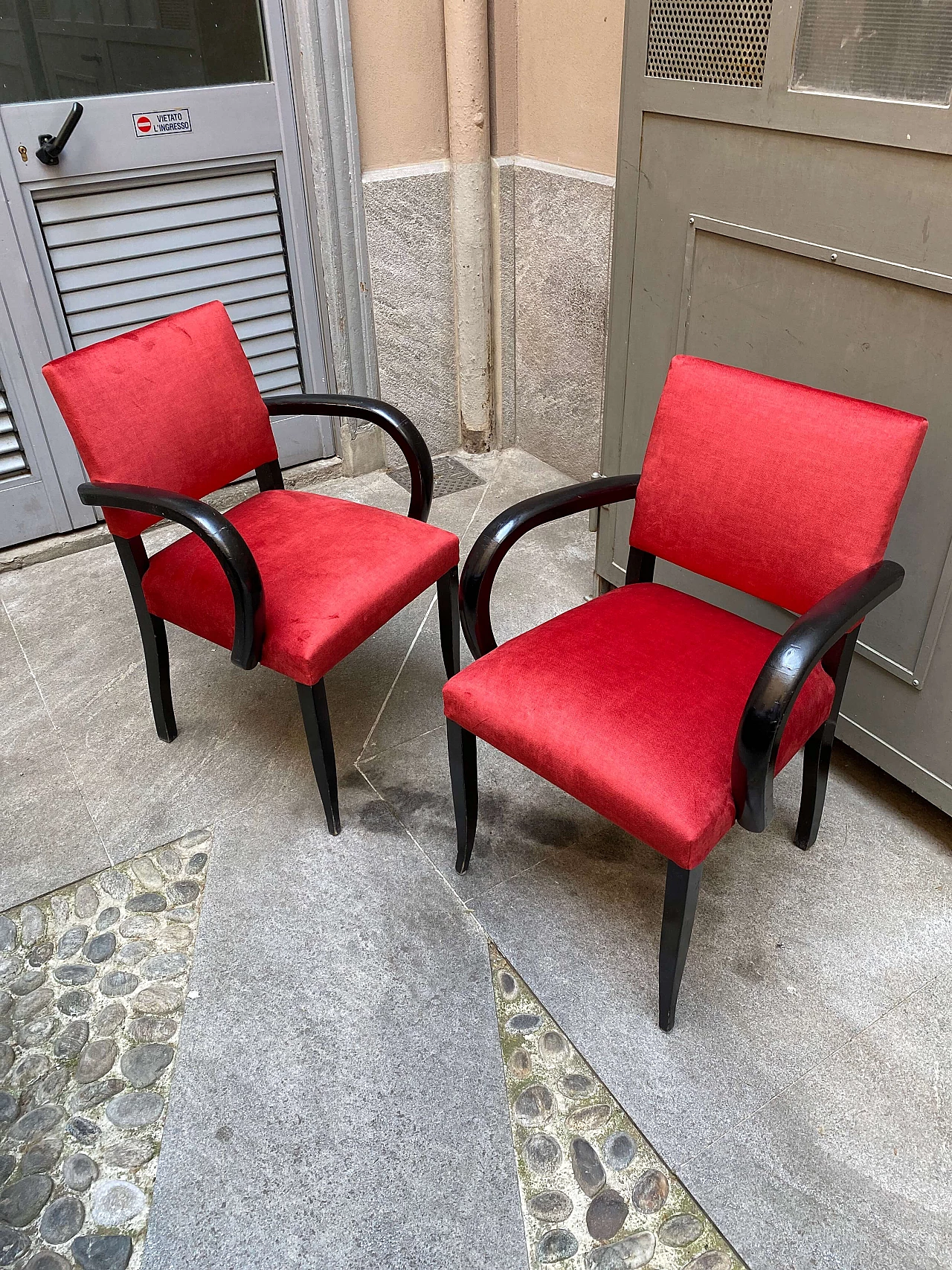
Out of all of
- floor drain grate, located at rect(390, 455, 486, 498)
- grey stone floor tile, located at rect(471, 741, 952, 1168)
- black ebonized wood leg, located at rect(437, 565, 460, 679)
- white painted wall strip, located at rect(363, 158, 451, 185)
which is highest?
white painted wall strip, located at rect(363, 158, 451, 185)

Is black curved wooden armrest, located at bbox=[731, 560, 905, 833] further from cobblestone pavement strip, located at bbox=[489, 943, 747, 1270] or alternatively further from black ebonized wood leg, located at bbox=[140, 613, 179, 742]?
black ebonized wood leg, located at bbox=[140, 613, 179, 742]

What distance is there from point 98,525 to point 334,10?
5.51 ft

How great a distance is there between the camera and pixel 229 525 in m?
1.69

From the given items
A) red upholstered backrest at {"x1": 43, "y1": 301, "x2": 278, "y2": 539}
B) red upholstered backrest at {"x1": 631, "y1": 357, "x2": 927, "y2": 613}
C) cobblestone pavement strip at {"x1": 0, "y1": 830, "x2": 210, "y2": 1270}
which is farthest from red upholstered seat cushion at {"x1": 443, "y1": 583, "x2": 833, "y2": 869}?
red upholstered backrest at {"x1": 43, "y1": 301, "x2": 278, "y2": 539}

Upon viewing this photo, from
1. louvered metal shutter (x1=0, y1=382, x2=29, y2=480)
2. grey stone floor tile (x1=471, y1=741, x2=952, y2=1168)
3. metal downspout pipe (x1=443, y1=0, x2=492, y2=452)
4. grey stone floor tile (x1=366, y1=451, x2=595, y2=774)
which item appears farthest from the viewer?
metal downspout pipe (x1=443, y1=0, x2=492, y2=452)

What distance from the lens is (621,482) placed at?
5.81ft

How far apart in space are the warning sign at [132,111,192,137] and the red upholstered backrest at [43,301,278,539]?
917 mm

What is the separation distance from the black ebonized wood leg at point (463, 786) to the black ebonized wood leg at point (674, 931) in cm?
43

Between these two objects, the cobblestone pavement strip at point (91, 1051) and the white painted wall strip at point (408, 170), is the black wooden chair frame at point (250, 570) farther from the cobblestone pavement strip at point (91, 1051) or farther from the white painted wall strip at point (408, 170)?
the white painted wall strip at point (408, 170)

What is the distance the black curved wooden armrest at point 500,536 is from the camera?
1.62 m

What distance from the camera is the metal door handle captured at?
2477 millimetres

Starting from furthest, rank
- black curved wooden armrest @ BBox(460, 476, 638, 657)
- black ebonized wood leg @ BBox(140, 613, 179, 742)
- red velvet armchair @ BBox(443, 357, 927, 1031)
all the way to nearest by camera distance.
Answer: black ebonized wood leg @ BBox(140, 613, 179, 742)
black curved wooden armrest @ BBox(460, 476, 638, 657)
red velvet armchair @ BBox(443, 357, 927, 1031)

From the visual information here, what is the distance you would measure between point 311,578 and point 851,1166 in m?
1.35

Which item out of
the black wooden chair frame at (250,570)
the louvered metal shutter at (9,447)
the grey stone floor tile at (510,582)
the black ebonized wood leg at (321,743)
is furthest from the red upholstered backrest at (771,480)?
the louvered metal shutter at (9,447)
